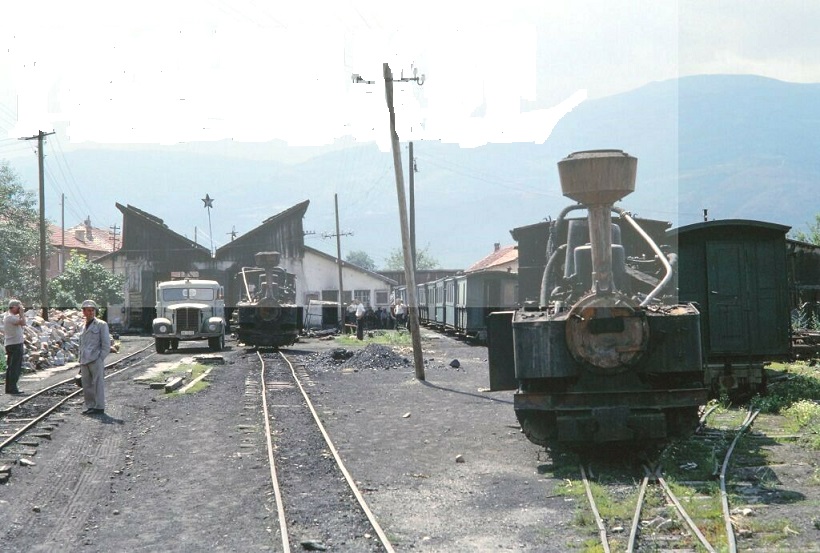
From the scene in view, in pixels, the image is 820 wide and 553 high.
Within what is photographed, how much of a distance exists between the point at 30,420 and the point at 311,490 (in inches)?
276

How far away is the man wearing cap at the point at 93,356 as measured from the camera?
572 inches

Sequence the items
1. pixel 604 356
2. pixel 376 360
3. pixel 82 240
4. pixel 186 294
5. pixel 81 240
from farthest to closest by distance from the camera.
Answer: pixel 82 240 < pixel 81 240 < pixel 186 294 < pixel 376 360 < pixel 604 356

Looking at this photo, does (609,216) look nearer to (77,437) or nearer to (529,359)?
(529,359)

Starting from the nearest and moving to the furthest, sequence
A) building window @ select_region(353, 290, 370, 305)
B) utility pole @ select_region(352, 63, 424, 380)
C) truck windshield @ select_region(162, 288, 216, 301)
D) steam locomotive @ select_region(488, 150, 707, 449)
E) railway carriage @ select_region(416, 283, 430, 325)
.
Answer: steam locomotive @ select_region(488, 150, 707, 449) < utility pole @ select_region(352, 63, 424, 380) < truck windshield @ select_region(162, 288, 216, 301) < railway carriage @ select_region(416, 283, 430, 325) < building window @ select_region(353, 290, 370, 305)


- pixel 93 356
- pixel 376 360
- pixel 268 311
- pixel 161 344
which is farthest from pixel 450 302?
pixel 93 356

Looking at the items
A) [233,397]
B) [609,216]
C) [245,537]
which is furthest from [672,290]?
[233,397]

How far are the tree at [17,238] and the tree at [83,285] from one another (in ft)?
7.82

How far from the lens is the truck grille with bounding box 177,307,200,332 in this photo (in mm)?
30781

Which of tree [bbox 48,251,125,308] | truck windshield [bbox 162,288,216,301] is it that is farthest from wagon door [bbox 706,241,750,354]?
tree [bbox 48,251,125,308]

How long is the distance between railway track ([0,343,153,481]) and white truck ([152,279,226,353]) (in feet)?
32.9

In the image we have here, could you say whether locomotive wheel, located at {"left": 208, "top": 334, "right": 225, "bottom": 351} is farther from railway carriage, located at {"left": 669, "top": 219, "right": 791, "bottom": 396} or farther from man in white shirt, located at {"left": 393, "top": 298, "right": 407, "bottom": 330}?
railway carriage, located at {"left": 669, "top": 219, "right": 791, "bottom": 396}

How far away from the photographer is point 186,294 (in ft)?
104

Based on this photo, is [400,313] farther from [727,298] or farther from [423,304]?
[727,298]

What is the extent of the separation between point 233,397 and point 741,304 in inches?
364
